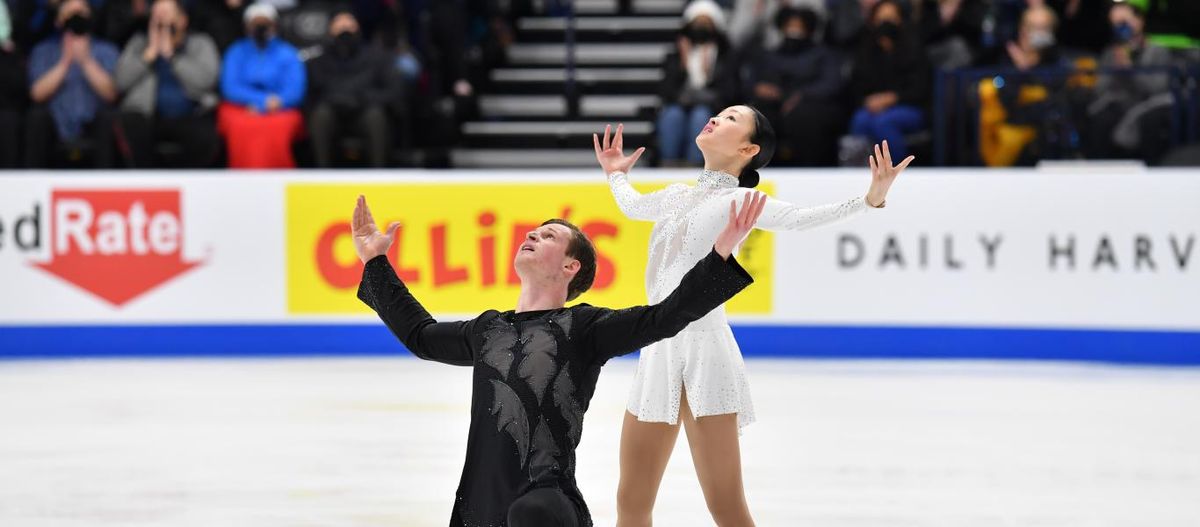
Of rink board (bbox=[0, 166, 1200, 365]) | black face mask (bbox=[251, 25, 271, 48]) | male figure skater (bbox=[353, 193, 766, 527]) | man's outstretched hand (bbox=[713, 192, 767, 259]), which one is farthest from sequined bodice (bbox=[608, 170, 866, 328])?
black face mask (bbox=[251, 25, 271, 48])

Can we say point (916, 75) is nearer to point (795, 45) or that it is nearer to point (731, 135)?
point (795, 45)

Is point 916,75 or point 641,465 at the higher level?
point 916,75

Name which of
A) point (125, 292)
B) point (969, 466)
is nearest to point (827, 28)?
point (125, 292)

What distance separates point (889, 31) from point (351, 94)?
328 centimetres

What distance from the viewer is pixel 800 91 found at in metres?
9.58

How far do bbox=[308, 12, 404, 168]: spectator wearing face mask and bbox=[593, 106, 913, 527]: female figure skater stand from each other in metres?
6.16

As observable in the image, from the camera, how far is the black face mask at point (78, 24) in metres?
9.77

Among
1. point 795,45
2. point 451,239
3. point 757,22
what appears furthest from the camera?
point 757,22

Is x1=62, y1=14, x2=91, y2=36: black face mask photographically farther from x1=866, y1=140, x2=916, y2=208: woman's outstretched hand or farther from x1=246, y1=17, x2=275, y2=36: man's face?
x1=866, y1=140, x2=916, y2=208: woman's outstretched hand

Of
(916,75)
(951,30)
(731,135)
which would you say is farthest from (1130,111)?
(731,135)

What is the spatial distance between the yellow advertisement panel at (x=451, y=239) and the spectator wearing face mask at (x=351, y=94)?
3.89 ft

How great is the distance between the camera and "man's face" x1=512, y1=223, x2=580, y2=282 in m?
3.22

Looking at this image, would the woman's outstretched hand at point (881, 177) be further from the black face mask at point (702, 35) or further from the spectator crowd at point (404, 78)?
the black face mask at point (702, 35)

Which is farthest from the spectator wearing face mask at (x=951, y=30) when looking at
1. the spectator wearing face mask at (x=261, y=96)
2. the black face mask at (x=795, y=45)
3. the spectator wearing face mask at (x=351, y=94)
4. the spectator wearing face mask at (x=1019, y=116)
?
the spectator wearing face mask at (x=261, y=96)
